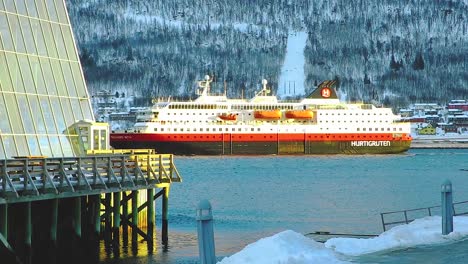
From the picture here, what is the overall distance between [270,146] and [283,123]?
16.8 ft

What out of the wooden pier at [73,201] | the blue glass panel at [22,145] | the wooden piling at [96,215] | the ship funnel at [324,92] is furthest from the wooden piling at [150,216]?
the ship funnel at [324,92]

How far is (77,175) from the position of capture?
29328 millimetres

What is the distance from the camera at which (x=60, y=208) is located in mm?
30844

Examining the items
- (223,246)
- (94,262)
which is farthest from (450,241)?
(223,246)

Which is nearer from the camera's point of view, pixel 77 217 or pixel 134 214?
pixel 77 217

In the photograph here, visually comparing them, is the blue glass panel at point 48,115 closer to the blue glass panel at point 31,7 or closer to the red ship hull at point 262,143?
the blue glass panel at point 31,7

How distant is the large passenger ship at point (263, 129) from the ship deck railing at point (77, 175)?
106596 mm

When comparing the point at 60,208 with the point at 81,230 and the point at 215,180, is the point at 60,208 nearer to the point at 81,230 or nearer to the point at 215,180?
the point at 81,230

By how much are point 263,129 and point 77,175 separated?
115 m

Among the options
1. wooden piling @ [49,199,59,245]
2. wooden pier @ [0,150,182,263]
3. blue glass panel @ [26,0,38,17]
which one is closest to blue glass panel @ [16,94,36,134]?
wooden pier @ [0,150,182,263]

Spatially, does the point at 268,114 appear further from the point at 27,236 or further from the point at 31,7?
the point at 27,236

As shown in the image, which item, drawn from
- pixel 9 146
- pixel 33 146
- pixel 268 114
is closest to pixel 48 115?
pixel 33 146

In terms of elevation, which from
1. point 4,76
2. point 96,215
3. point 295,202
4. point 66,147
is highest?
point 4,76

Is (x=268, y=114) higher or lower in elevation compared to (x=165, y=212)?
higher
